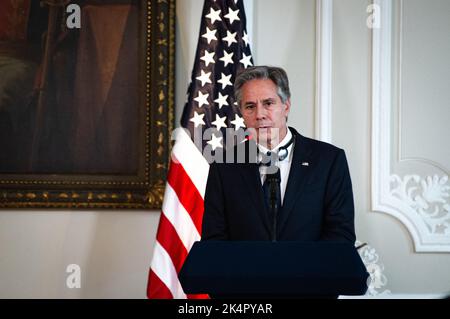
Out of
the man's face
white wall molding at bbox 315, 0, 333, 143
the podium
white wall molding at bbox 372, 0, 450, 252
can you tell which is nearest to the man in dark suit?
the man's face

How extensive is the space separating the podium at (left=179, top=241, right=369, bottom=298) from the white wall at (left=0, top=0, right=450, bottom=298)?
8.44ft

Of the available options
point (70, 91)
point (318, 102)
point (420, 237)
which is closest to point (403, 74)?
point (318, 102)

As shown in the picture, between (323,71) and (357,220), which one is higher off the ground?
(323,71)

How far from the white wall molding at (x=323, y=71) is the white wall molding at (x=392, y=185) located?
11.6 inches

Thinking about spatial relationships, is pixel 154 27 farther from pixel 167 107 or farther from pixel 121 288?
pixel 121 288

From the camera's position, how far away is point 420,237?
11.7 ft

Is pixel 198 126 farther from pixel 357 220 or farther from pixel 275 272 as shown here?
pixel 275 272

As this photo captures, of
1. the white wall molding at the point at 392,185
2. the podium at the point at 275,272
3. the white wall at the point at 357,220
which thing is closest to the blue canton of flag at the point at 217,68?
the white wall at the point at 357,220

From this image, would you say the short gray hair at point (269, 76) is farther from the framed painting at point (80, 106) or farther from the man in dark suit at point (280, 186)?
the framed painting at point (80, 106)

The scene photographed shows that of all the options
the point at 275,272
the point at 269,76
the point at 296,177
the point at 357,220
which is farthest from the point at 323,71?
the point at 275,272

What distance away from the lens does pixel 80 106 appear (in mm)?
3775

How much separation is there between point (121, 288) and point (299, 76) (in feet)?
6.25

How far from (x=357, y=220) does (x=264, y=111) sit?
1.61 meters

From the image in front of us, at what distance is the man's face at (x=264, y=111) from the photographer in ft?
7.56
